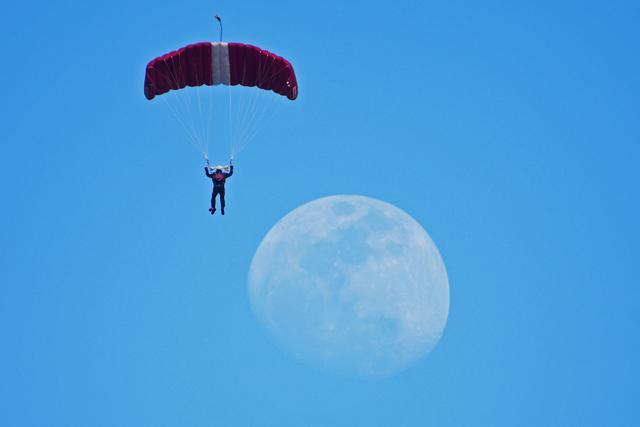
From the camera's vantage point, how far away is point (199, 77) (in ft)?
141

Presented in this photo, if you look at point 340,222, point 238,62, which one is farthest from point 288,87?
point 340,222

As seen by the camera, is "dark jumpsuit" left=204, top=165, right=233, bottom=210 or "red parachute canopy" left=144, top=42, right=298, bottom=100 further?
"red parachute canopy" left=144, top=42, right=298, bottom=100

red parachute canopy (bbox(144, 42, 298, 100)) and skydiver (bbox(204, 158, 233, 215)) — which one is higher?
red parachute canopy (bbox(144, 42, 298, 100))

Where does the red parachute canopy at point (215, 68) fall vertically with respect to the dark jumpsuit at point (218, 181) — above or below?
above

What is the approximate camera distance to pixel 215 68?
4306 cm

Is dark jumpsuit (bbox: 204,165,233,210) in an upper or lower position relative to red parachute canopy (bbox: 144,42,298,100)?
lower

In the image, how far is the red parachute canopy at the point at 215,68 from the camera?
1676 inches

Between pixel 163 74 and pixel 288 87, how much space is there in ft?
13.9

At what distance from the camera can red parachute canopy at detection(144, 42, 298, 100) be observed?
42.6 m

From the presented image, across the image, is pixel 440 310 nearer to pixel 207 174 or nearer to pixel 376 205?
pixel 376 205

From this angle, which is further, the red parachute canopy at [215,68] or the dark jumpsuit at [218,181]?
the red parachute canopy at [215,68]

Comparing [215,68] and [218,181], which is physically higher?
[215,68]

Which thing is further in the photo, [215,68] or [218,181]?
[215,68]

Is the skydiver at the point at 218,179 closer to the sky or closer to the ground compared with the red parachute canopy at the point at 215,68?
closer to the ground
